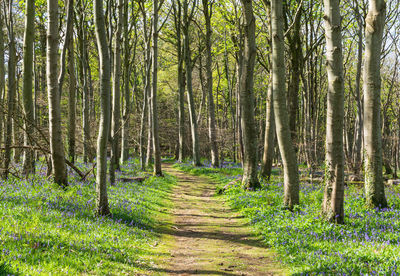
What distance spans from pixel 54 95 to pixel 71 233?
551 centimetres

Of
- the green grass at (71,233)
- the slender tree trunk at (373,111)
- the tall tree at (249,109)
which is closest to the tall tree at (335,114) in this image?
the slender tree trunk at (373,111)

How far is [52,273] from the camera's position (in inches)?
168

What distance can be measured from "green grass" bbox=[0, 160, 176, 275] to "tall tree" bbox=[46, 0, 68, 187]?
0.64 meters

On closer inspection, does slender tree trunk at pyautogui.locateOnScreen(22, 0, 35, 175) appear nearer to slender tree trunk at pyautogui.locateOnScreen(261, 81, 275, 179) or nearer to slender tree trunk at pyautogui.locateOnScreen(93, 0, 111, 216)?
slender tree trunk at pyautogui.locateOnScreen(93, 0, 111, 216)

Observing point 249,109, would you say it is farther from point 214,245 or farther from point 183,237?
point 214,245

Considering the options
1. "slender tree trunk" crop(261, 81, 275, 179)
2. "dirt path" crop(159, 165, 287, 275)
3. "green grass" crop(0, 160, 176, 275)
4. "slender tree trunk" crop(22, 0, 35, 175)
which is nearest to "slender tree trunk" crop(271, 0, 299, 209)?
"dirt path" crop(159, 165, 287, 275)

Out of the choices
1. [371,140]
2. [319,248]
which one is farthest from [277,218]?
[371,140]

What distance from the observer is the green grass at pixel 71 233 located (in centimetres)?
464

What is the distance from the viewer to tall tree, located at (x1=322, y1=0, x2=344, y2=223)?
7.38 metres

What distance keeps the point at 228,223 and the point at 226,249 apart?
7.77 ft

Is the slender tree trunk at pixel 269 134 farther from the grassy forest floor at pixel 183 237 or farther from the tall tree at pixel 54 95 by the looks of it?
the tall tree at pixel 54 95

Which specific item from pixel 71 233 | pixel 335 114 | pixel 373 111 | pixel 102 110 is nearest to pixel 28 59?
pixel 102 110

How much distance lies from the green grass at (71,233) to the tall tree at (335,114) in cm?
399

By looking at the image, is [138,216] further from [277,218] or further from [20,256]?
[20,256]
